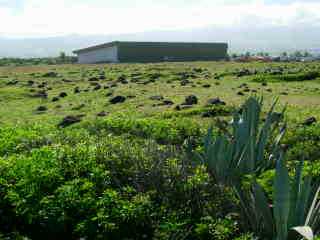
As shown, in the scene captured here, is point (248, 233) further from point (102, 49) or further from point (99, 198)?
point (102, 49)

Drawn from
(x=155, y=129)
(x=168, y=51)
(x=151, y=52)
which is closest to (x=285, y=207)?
(x=155, y=129)

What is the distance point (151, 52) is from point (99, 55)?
7.62 meters

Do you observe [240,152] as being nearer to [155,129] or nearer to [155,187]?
[155,187]

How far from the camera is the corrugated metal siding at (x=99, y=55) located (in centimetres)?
7556

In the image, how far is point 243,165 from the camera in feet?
23.0

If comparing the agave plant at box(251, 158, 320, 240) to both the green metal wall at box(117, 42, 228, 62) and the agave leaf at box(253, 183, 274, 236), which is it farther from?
the green metal wall at box(117, 42, 228, 62)

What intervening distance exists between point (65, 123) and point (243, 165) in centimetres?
810

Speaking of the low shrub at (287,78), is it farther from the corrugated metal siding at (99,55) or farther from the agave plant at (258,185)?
the corrugated metal siding at (99,55)

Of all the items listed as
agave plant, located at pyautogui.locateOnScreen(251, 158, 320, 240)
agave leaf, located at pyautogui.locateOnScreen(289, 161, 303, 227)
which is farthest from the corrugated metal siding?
agave leaf, located at pyautogui.locateOnScreen(289, 161, 303, 227)

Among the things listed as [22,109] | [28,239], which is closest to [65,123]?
[22,109]

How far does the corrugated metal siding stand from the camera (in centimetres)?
7556

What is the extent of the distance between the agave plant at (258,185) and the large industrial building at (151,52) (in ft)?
222

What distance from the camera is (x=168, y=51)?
259 ft

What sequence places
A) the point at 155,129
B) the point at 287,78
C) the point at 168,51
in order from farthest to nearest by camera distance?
the point at 168,51 < the point at 287,78 < the point at 155,129
